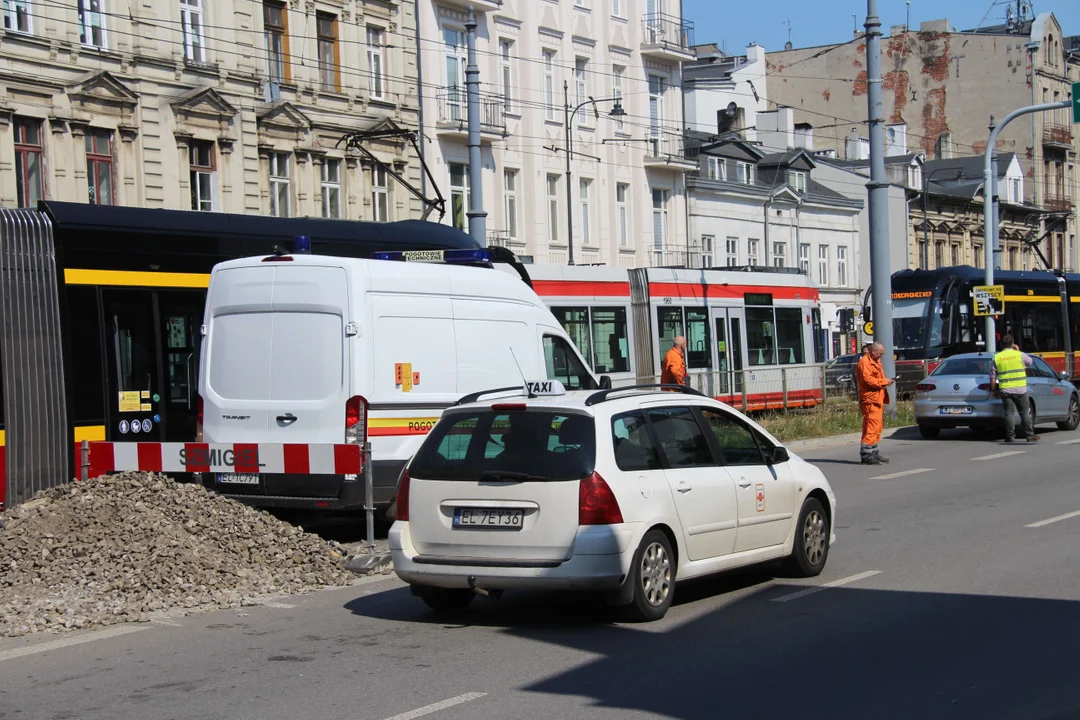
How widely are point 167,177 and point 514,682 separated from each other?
26233 mm

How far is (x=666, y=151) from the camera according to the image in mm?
51438

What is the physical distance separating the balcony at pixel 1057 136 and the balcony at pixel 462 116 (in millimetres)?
51619

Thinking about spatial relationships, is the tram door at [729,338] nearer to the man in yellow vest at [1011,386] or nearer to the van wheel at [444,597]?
the man in yellow vest at [1011,386]

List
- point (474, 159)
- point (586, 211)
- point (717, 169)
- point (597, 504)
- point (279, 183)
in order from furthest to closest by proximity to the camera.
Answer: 1. point (717, 169)
2. point (586, 211)
3. point (279, 183)
4. point (474, 159)
5. point (597, 504)

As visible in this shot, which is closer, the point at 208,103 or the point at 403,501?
the point at 403,501

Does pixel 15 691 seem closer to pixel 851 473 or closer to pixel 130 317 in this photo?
pixel 130 317

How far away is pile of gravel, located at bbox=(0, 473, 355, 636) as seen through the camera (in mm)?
9781

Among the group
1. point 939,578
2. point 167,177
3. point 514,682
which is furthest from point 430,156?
point 514,682

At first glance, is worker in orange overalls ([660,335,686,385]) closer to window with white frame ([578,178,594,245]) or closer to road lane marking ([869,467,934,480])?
road lane marking ([869,467,934,480])

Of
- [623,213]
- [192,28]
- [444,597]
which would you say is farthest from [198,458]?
[623,213]

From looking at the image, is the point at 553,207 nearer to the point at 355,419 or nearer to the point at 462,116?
the point at 462,116

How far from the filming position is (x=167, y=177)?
31516mm

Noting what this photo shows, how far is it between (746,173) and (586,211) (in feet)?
49.0

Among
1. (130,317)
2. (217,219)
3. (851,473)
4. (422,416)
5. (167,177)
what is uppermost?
(167,177)
